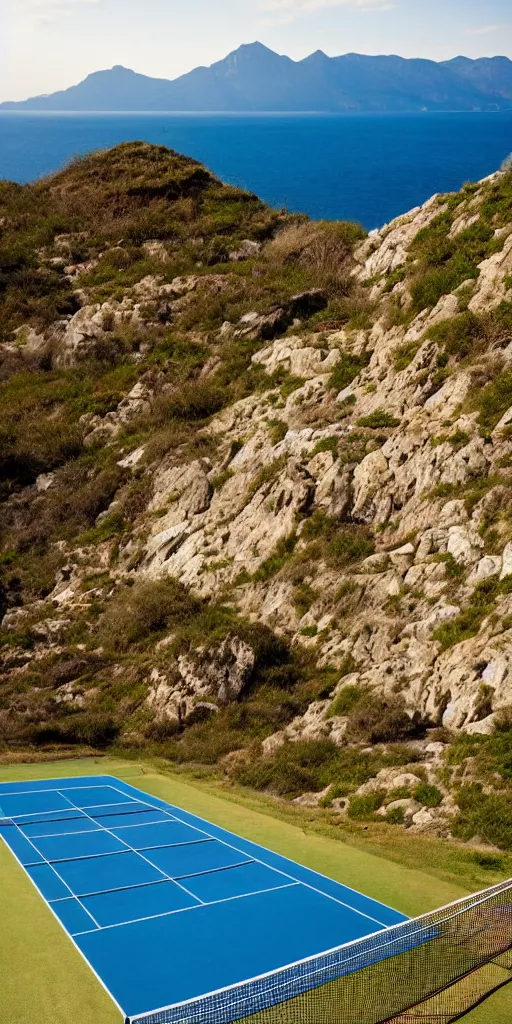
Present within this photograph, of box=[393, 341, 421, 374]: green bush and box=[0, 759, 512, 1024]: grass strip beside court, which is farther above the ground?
box=[393, 341, 421, 374]: green bush

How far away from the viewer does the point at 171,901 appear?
13047 millimetres

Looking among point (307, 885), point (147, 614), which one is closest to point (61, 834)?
point (307, 885)

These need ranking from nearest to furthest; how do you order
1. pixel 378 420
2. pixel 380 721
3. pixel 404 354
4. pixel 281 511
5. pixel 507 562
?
pixel 380 721
pixel 507 562
pixel 281 511
pixel 378 420
pixel 404 354

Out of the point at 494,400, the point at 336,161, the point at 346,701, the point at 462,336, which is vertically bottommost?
the point at 346,701

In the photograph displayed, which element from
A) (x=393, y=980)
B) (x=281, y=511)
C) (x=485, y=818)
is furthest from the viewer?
(x=281, y=511)

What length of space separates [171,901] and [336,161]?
13963cm

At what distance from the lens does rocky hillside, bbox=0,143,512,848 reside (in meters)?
18.4

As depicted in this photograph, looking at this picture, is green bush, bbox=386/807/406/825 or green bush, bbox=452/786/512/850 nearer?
green bush, bbox=452/786/512/850

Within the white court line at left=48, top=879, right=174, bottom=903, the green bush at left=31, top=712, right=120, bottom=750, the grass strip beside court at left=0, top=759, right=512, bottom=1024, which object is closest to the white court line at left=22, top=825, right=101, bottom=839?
the grass strip beside court at left=0, top=759, right=512, bottom=1024

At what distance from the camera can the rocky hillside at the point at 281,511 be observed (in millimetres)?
18438

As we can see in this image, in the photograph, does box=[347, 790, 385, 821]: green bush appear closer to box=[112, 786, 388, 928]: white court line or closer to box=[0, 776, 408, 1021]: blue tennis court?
box=[0, 776, 408, 1021]: blue tennis court

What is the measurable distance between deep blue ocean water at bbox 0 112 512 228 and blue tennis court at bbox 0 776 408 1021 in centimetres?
5714

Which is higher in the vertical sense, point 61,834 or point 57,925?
point 57,925

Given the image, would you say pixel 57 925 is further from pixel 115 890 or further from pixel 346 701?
pixel 346 701
